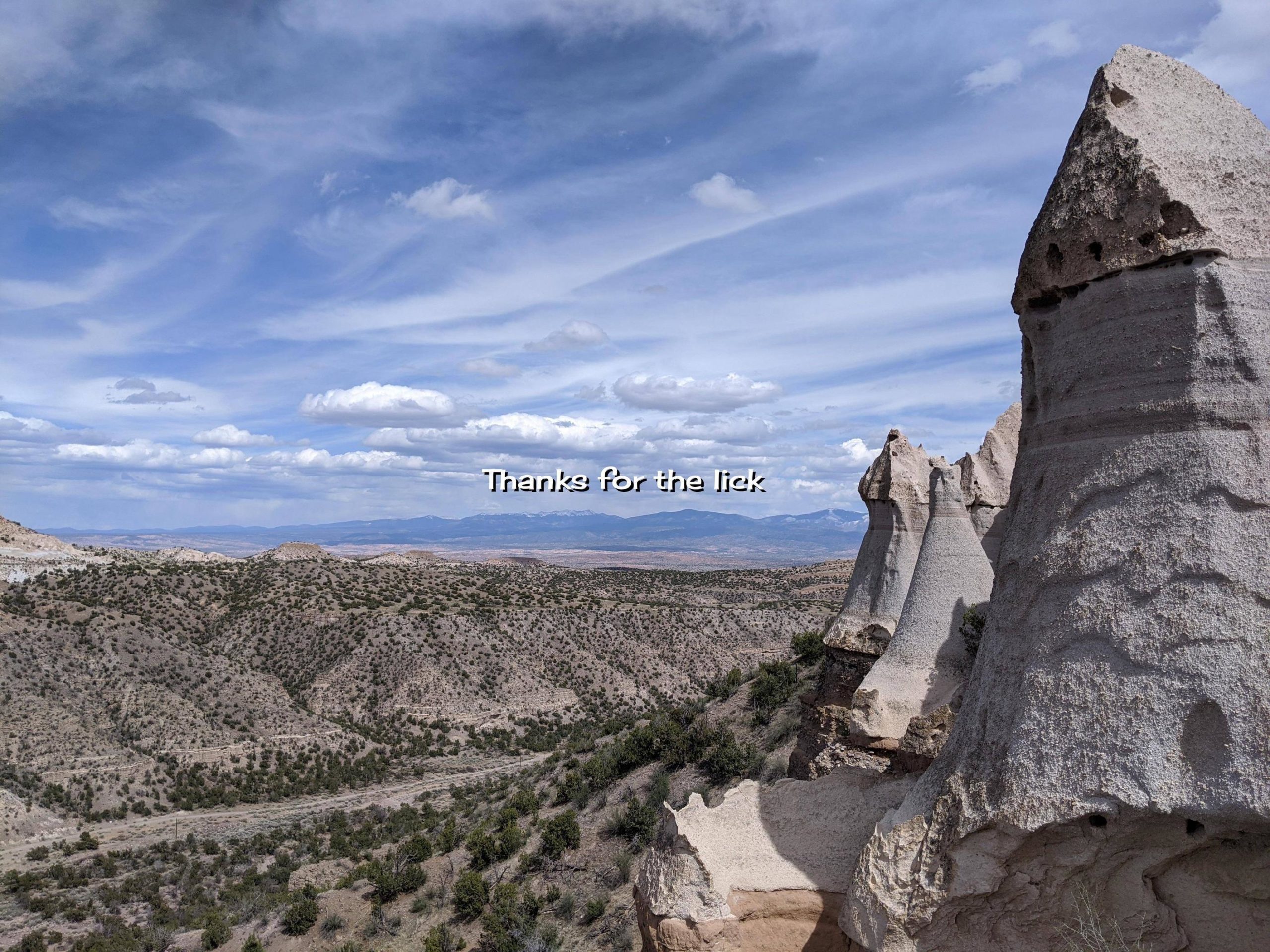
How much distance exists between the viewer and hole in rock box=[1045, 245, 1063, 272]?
5.78m

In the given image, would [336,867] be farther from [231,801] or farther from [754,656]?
[754,656]

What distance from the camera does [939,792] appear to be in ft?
18.6

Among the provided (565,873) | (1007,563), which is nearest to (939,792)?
(1007,563)

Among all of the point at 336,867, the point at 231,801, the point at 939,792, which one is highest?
the point at 939,792

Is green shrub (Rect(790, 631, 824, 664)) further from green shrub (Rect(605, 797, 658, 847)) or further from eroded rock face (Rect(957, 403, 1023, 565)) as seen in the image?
green shrub (Rect(605, 797, 658, 847))

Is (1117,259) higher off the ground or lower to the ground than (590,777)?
higher

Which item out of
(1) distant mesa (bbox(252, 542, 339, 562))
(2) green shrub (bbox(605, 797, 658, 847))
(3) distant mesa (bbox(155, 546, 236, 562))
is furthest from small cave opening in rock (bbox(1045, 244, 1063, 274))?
(3) distant mesa (bbox(155, 546, 236, 562))

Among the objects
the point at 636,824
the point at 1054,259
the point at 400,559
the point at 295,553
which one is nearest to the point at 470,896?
the point at 636,824

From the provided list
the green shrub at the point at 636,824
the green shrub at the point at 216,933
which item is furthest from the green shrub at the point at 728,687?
the green shrub at the point at 216,933

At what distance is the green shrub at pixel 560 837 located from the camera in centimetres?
1628

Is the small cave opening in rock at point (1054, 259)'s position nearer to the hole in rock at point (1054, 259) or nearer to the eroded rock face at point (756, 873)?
the hole in rock at point (1054, 259)

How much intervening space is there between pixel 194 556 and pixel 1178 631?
97.1 metres

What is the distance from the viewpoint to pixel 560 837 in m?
16.4

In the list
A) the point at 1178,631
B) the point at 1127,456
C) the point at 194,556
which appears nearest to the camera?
the point at 1178,631
